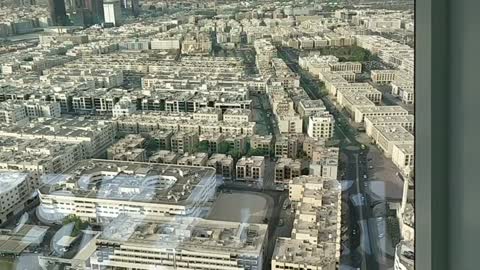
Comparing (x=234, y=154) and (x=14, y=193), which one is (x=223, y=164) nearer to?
(x=234, y=154)

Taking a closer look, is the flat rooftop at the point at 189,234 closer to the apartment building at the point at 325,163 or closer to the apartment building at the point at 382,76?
the apartment building at the point at 325,163

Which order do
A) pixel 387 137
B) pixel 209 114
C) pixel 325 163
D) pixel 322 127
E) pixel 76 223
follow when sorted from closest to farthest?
pixel 387 137, pixel 76 223, pixel 325 163, pixel 322 127, pixel 209 114

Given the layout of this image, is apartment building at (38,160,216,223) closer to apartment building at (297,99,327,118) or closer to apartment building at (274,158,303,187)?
apartment building at (274,158,303,187)

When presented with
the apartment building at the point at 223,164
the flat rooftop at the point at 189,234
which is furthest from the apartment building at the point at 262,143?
the flat rooftop at the point at 189,234

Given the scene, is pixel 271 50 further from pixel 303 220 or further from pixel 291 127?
pixel 303 220

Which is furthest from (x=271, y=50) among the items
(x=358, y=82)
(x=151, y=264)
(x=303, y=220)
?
(x=151, y=264)

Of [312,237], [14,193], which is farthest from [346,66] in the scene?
[14,193]

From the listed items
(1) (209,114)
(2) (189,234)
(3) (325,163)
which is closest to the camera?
(2) (189,234)
